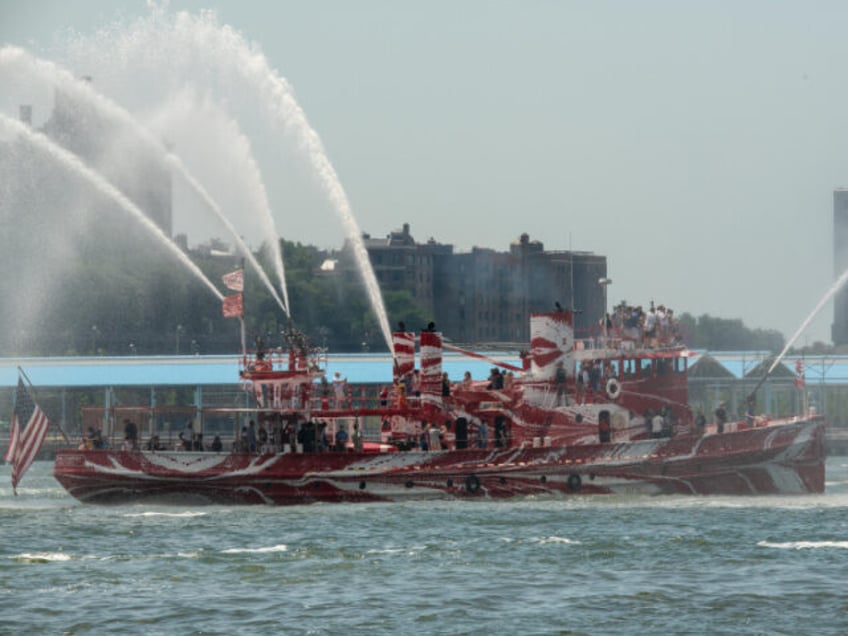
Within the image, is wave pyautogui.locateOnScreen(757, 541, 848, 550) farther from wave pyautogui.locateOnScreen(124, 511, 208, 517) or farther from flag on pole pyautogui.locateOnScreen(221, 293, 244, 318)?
flag on pole pyautogui.locateOnScreen(221, 293, 244, 318)

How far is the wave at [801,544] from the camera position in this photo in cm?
4212

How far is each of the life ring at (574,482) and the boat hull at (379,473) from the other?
0.11 feet

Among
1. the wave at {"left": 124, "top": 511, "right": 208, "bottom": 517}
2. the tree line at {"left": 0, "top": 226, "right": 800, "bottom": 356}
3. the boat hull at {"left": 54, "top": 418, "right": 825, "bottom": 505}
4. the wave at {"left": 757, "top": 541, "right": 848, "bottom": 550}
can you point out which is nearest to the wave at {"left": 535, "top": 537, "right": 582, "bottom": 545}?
the wave at {"left": 757, "top": 541, "right": 848, "bottom": 550}

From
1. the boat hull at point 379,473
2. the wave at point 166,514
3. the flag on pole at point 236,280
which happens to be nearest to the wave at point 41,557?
the wave at point 166,514

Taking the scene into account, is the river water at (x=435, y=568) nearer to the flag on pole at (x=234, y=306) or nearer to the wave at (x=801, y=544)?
the wave at (x=801, y=544)

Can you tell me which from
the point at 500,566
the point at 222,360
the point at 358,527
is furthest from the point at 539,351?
the point at 222,360

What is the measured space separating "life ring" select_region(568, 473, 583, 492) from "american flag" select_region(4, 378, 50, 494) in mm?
17117

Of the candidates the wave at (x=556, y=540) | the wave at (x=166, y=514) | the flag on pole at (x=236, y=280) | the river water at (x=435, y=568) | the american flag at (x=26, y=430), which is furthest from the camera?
the american flag at (x=26, y=430)

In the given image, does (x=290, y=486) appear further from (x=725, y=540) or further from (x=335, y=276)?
(x=335, y=276)

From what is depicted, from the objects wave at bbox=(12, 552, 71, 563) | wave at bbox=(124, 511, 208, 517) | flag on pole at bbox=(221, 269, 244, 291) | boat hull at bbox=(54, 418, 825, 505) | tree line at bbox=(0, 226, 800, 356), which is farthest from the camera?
tree line at bbox=(0, 226, 800, 356)

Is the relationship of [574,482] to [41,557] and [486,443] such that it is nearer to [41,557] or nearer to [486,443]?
[486,443]

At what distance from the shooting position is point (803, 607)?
33.7 m

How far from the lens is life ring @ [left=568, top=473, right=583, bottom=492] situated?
54.9 m

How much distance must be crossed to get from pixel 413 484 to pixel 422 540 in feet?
33.7
